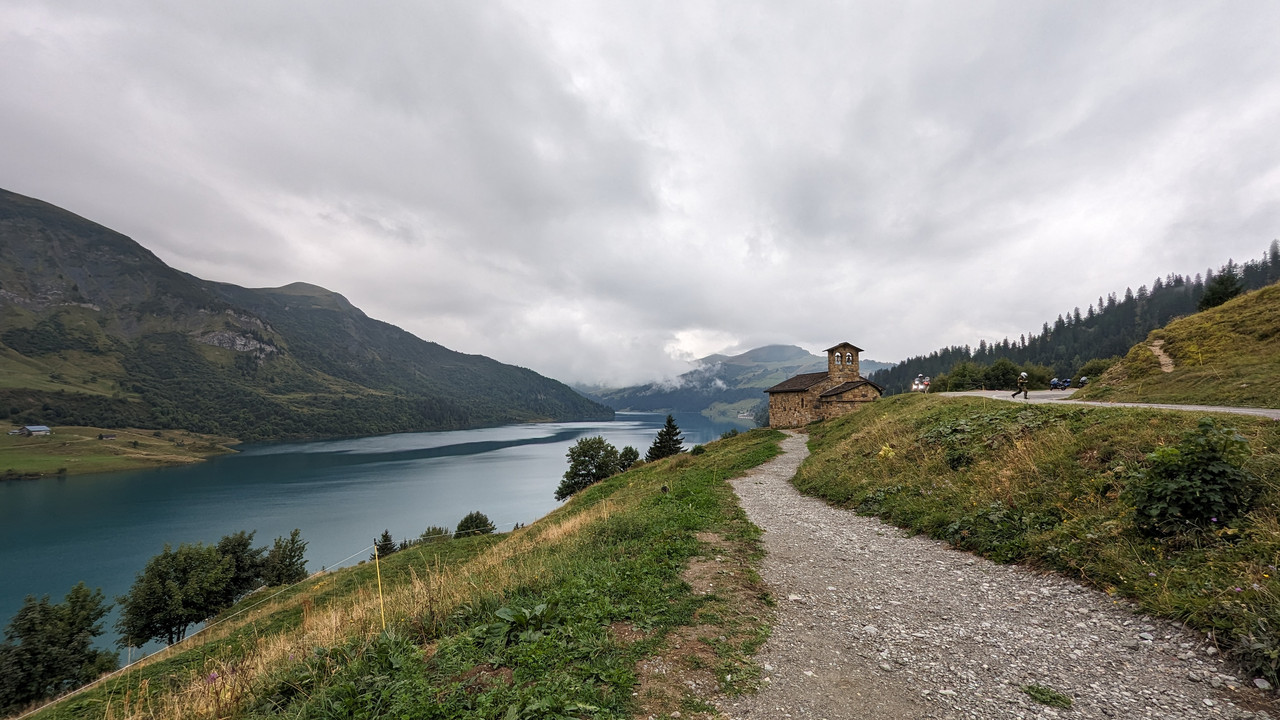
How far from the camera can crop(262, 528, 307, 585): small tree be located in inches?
1580

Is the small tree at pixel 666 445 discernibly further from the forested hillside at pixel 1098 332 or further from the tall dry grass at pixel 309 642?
the forested hillside at pixel 1098 332

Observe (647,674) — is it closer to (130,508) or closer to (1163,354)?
(1163,354)

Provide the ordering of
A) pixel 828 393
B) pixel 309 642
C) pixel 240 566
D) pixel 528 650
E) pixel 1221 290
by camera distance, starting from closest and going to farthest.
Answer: pixel 528 650 < pixel 309 642 < pixel 1221 290 < pixel 240 566 < pixel 828 393

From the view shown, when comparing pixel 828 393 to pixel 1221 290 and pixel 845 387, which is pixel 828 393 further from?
pixel 1221 290

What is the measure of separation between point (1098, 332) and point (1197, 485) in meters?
207

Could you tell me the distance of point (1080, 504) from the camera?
8594 mm

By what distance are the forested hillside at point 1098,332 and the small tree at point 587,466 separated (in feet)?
362

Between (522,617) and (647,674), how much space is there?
197cm

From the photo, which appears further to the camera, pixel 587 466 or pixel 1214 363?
pixel 587 466

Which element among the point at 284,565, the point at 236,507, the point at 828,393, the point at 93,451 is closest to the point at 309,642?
the point at 828,393

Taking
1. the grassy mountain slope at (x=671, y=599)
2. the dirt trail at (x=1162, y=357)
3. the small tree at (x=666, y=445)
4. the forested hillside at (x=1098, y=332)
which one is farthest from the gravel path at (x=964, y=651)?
the forested hillside at (x=1098, y=332)

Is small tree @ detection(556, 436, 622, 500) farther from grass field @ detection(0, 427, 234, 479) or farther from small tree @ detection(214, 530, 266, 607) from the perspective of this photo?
grass field @ detection(0, 427, 234, 479)

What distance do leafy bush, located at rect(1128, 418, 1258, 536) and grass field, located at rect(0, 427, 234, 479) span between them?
17742cm

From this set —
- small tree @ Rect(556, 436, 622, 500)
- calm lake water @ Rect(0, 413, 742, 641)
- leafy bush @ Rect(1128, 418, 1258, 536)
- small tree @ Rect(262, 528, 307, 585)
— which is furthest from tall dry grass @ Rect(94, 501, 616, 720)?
small tree @ Rect(556, 436, 622, 500)
